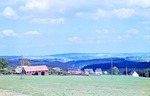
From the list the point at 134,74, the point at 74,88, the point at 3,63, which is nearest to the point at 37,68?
the point at 3,63

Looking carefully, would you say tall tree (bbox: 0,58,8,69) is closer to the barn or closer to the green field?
the barn

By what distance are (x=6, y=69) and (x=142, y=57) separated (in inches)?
1405

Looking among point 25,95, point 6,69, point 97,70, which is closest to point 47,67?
point 6,69

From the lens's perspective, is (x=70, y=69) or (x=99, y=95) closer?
(x=99, y=95)

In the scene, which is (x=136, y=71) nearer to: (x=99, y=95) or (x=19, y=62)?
(x=19, y=62)

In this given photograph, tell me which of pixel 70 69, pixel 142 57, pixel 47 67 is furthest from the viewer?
pixel 142 57

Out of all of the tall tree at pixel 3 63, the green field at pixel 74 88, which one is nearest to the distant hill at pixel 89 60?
the tall tree at pixel 3 63

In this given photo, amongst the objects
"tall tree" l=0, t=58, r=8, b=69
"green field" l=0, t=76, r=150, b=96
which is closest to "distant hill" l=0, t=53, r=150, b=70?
"tall tree" l=0, t=58, r=8, b=69

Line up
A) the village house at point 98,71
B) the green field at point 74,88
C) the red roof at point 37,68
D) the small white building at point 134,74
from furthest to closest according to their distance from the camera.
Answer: the village house at point 98,71
the small white building at point 134,74
the red roof at point 37,68
the green field at point 74,88

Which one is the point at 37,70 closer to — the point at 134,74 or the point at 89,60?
the point at 134,74

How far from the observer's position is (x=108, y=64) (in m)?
92.8

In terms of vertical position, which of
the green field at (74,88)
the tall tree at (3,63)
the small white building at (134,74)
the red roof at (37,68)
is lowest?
the small white building at (134,74)

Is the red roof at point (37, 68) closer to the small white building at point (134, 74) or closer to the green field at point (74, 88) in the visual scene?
the small white building at point (134, 74)

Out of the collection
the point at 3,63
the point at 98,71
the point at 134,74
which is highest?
the point at 3,63
